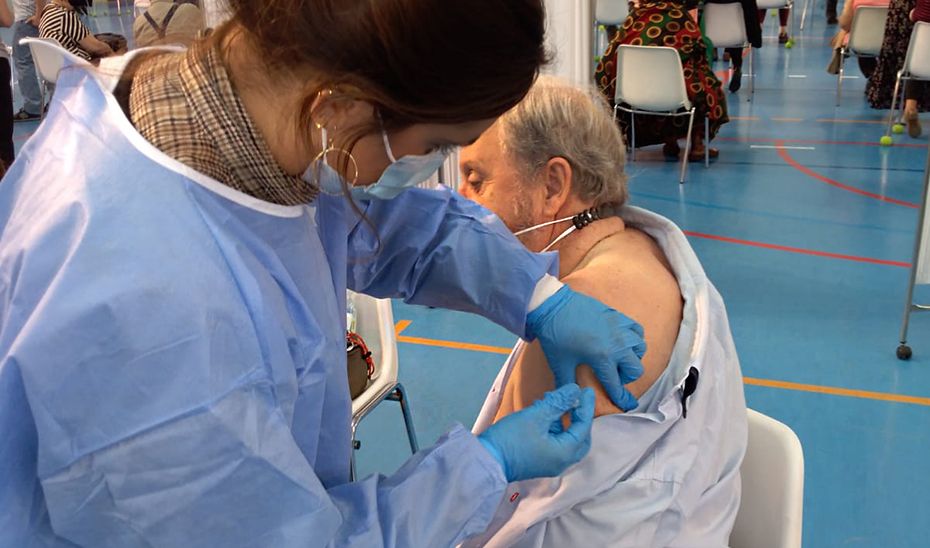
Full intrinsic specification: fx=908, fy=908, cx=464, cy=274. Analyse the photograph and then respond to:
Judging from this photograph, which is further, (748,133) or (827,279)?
(748,133)

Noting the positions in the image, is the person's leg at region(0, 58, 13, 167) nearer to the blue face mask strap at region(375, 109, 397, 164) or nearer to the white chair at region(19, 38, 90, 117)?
the white chair at region(19, 38, 90, 117)

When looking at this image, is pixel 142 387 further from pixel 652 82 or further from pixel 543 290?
pixel 652 82

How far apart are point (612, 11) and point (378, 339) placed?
681cm

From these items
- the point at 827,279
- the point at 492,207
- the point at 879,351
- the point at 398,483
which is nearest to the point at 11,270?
the point at 398,483

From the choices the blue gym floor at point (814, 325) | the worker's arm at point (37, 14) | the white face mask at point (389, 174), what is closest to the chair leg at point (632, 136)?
the blue gym floor at point (814, 325)

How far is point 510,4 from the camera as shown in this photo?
830 millimetres

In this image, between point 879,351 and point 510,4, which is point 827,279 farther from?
point 510,4

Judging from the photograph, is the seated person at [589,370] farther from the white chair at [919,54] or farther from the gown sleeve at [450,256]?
the white chair at [919,54]

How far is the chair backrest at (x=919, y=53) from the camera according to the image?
17.0 feet

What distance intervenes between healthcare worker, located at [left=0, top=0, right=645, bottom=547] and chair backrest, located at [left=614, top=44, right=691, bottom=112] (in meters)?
4.26

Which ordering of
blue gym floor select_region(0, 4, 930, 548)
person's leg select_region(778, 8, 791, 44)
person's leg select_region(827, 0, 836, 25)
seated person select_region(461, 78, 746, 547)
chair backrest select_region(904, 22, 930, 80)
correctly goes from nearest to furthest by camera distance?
seated person select_region(461, 78, 746, 547) < blue gym floor select_region(0, 4, 930, 548) < chair backrest select_region(904, 22, 930, 80) < person's leg select_region(778, 8, 791, 44) < person's leg select_region(827, 0, 836, 25)

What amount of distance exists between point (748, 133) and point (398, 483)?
5.67m

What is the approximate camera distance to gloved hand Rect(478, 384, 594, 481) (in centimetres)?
116

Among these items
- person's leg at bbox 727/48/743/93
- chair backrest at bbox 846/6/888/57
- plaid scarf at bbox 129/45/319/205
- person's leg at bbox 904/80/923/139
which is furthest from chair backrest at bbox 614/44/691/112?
plaid scarf at bbox 129/45/319/205
